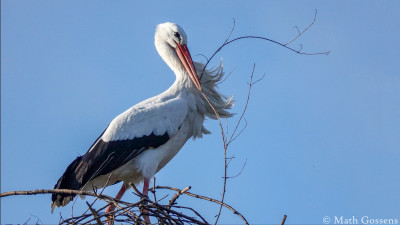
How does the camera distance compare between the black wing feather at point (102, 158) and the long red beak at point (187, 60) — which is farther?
the long red beak at point (187, 60)

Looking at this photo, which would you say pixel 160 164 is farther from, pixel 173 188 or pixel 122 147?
pixel 173 188

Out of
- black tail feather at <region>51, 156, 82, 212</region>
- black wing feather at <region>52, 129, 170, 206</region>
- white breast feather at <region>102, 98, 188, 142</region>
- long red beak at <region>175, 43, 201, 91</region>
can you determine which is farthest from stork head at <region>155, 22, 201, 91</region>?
black tail feather at <region>51, 156, 82, 212</region>

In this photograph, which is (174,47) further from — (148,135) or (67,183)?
(67,183)

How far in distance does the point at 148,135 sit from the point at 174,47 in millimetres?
1096

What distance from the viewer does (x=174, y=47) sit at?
762 centimetres

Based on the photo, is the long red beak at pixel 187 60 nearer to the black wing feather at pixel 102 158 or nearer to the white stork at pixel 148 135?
the white stork at pixel 148 135

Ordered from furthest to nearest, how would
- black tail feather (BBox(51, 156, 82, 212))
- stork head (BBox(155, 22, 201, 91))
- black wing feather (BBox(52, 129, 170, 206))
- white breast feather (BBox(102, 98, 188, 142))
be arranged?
1. stork head (BBox(155, 22, 201, 91))
2. white breast feather (BBox(102, 98, 188, 142))
3. black wing feather (BBox(52, 129, 170, 206))
4. black tail feather (BBox(51, 156, 82, 212))

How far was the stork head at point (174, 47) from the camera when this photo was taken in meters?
7.52

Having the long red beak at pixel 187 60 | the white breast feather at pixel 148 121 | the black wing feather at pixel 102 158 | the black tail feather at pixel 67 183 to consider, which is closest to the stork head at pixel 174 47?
the long red beak at pixel 187 60

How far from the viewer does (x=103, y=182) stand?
707cm

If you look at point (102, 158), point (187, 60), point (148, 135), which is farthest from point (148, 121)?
point (187, 60)

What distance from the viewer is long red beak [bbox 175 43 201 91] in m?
7.30

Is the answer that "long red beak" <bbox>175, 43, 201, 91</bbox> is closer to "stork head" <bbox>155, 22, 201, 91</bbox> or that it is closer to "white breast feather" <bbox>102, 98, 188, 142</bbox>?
"stork head" <bbox>155, 22, 201, 91</bbox>

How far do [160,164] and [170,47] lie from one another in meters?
1.24
